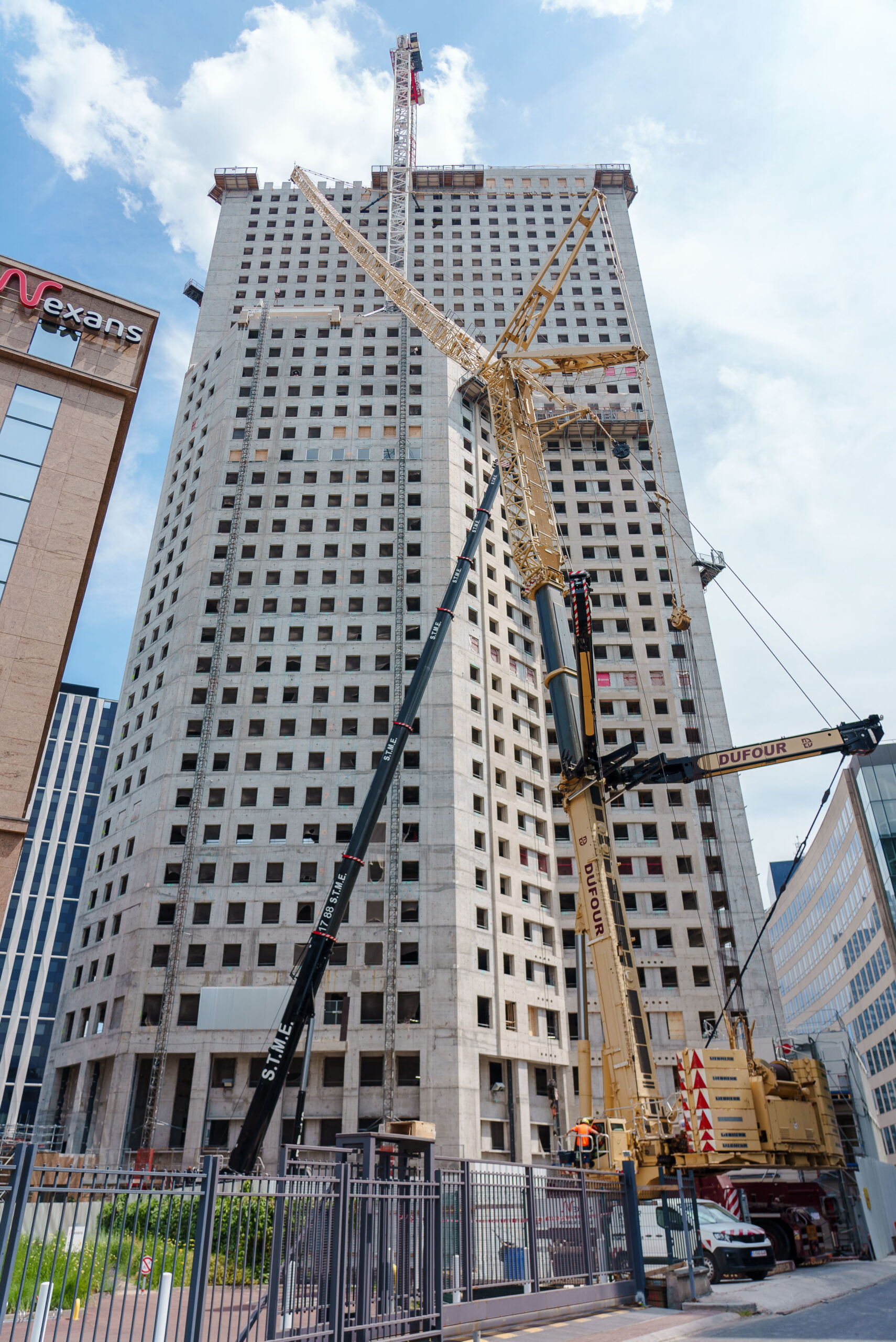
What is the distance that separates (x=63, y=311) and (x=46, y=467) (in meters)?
5.08

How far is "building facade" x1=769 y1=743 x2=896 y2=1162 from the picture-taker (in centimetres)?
7150

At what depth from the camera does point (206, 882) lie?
49.2 metres

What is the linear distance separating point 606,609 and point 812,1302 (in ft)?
172

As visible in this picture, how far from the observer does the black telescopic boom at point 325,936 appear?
24641mm

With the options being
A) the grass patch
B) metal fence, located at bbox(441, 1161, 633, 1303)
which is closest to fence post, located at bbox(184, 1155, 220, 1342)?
the grass patch

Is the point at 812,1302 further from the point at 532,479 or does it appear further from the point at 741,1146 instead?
the point at 532,479

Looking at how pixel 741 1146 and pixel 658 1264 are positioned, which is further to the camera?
pixel 741 1146

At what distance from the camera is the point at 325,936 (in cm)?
2702

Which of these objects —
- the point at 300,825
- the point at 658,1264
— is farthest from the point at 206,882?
the point at 658,1264

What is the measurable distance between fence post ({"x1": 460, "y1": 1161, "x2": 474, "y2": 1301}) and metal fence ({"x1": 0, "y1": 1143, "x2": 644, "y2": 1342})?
0.02m

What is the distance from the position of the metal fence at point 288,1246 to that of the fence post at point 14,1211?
0.02 metres

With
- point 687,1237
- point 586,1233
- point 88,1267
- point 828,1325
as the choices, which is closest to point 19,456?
point 88,1267

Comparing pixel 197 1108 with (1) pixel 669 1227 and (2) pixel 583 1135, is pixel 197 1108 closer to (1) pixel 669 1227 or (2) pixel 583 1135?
(2) pixel 583 1135

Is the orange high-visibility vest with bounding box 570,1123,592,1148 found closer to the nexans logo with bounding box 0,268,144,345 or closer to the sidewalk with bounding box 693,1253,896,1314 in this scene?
the sidewalk with bounding box 693,1253,896,1314
